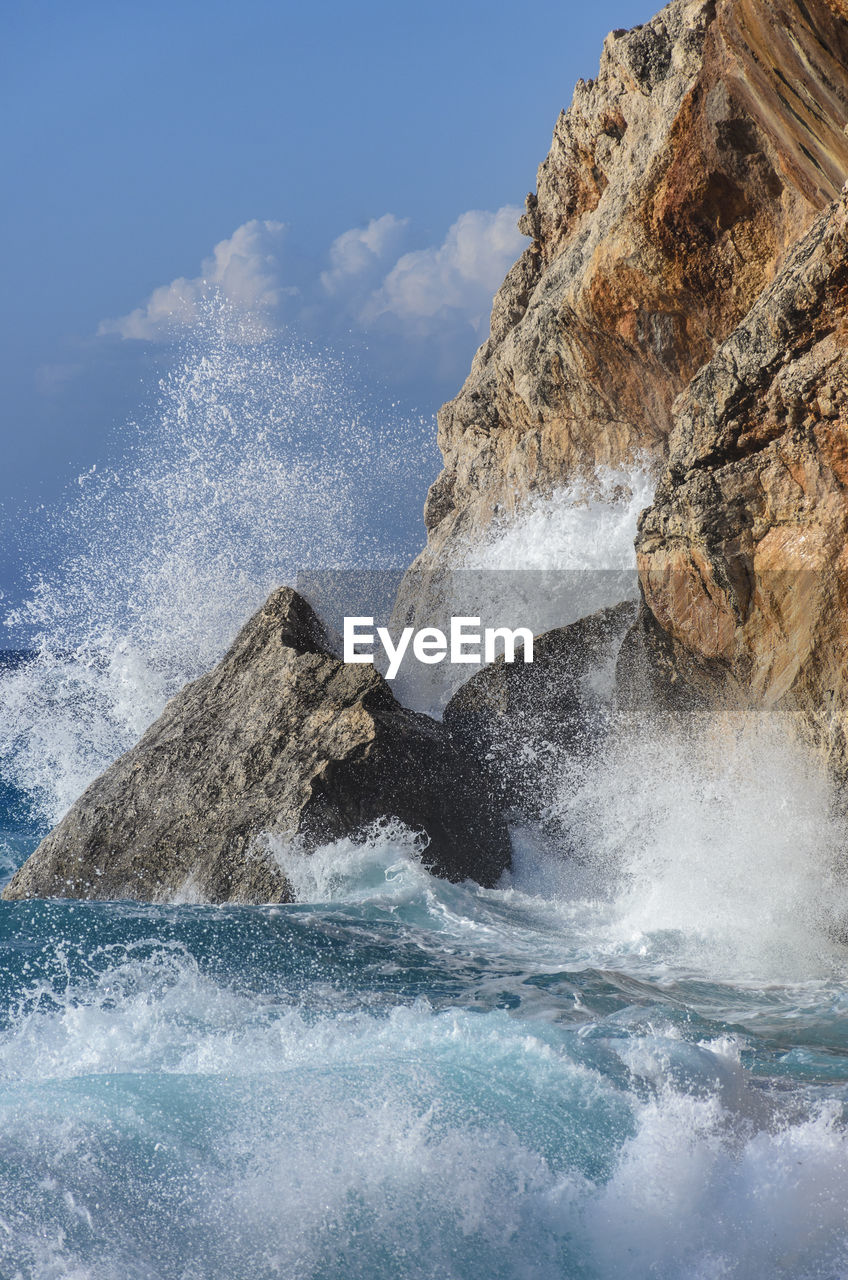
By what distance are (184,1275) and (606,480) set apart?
7873mm

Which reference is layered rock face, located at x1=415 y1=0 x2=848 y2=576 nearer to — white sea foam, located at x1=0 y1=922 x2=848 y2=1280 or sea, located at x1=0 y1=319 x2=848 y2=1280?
sea, located at x1=0 y1=319 x2=848 y2=1280

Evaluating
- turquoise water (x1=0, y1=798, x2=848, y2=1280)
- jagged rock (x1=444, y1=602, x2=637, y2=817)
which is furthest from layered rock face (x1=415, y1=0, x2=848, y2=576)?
turquoise water (x1=0, y1=798, x2=848, y2=1280)

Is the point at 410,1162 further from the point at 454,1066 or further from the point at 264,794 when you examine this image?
the point at 264,794

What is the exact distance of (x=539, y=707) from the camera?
24.9ft

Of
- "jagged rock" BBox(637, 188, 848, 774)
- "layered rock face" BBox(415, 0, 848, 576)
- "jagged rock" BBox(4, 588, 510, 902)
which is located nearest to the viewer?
"jagged rock" BBox(637, 188, 848, 774)

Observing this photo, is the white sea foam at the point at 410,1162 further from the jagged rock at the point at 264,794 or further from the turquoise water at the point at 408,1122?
the jagged rock at the point at 264,794

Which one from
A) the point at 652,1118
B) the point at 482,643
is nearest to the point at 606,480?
the point at 482,643

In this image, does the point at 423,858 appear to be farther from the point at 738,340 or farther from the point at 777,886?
the point at 738,340

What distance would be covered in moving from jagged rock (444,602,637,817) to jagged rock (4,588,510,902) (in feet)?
0.90

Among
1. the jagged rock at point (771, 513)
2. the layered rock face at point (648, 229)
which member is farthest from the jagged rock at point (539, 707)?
the layered rock face at point (648, 229)

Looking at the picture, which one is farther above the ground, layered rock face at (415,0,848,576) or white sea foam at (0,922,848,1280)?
layered rock face at (415,0,848,576)

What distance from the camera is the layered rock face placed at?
6.96 meters

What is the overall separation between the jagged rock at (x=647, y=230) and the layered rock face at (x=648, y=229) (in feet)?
0.04

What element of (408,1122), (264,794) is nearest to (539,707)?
(264,794)
